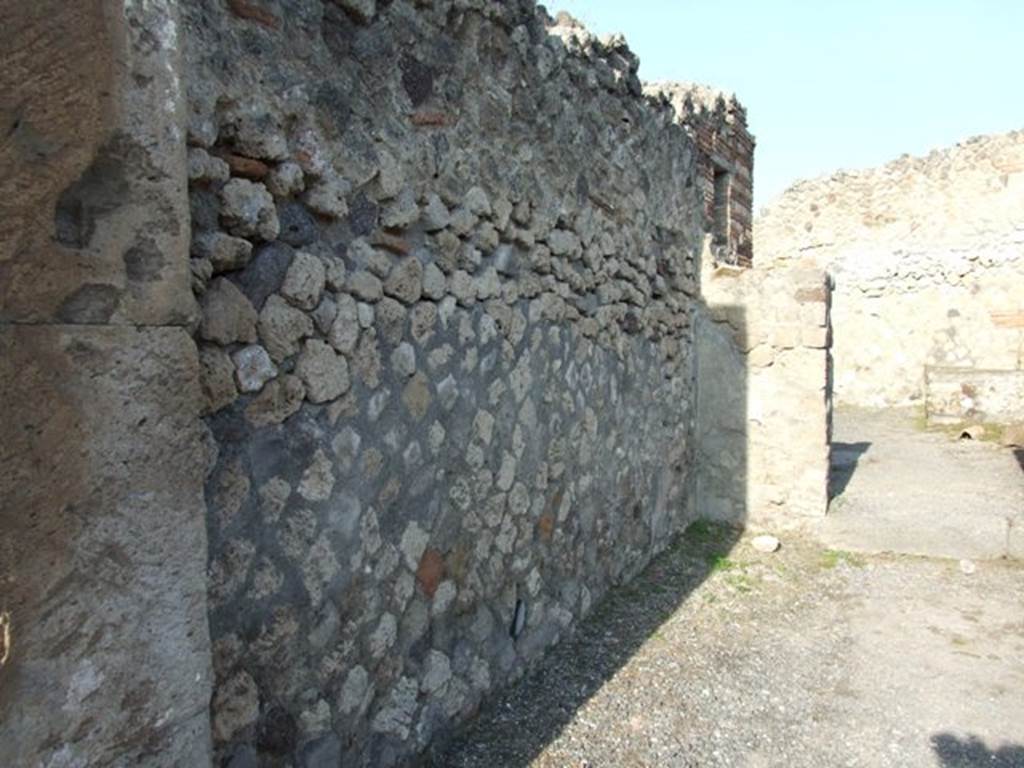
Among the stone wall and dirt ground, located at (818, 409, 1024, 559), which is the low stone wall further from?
the stone wall

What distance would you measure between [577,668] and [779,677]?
831mm

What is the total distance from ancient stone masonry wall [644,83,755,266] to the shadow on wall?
3.95 ft

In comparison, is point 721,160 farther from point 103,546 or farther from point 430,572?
point 103,546

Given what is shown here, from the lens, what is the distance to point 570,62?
337cm

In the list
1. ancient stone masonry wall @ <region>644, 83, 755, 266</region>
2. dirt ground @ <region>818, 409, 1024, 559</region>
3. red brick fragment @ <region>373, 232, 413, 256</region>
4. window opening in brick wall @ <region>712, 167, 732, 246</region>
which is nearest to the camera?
red brick fragment @ <region>373, 232, 413, 256</region>

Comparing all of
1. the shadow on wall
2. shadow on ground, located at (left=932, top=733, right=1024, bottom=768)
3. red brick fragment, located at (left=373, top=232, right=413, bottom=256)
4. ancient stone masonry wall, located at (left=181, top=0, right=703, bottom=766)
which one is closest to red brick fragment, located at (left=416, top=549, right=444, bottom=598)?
ancient stone masonry wall, located at (left=181, top=0, right=703, bottom=766)

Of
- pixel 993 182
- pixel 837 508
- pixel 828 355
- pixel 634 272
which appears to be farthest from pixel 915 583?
pixel 993 182

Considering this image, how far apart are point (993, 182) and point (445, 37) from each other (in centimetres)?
1129

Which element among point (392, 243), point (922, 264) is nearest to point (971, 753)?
point (392, 243)

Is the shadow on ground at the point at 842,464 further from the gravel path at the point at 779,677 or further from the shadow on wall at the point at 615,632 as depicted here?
the gravel path at the point at 779,677

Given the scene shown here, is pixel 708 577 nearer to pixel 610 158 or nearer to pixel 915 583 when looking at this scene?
pixel 915 583

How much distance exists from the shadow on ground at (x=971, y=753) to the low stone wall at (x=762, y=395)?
2.61 meters

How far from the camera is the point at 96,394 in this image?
3.87 ft

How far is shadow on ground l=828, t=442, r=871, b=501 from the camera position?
5.92 meters
